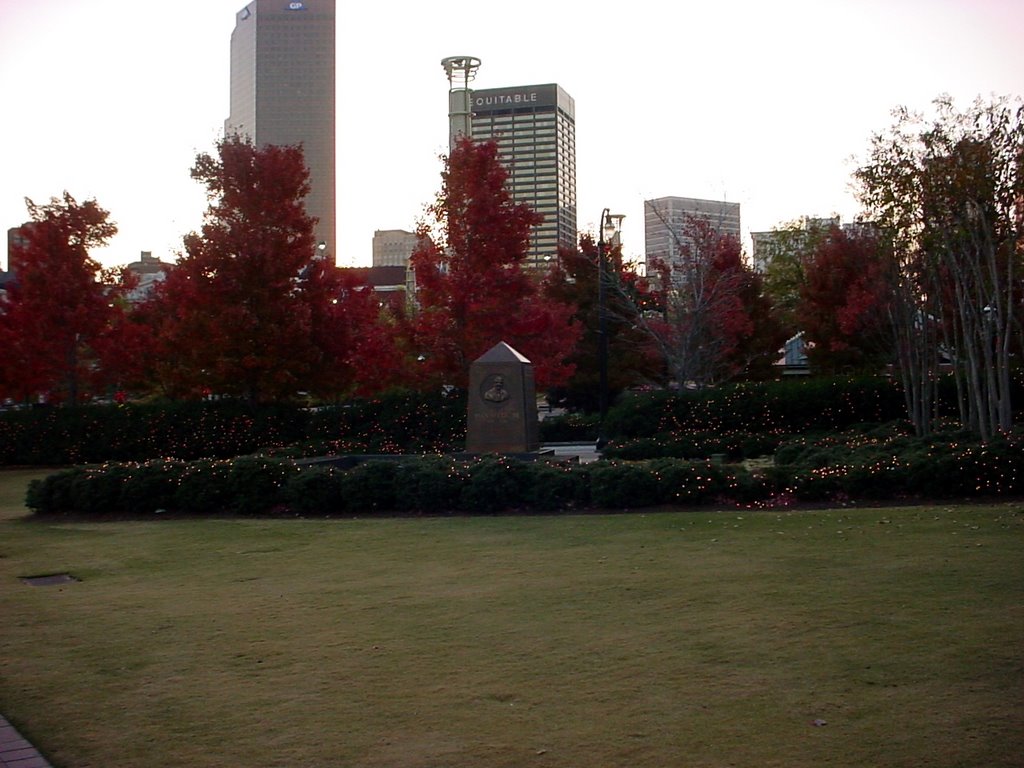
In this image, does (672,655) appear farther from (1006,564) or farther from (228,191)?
(228,191)

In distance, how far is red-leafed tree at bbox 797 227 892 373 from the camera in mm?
28266

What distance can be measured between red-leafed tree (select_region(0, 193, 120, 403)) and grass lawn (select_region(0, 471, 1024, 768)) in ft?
62.1

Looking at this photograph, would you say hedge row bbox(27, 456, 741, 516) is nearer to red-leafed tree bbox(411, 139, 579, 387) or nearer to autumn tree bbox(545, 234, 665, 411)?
red-leafed tree bbox(411, 139, 579, 387)

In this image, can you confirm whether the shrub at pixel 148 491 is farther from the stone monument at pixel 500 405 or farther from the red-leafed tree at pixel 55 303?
the red-leafed tree at pixel 55 303

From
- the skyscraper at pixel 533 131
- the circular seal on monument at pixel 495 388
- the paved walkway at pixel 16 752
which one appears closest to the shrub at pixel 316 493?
the circular seal on monument at pixel 495 388

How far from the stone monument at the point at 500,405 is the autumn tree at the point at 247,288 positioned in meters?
7.32

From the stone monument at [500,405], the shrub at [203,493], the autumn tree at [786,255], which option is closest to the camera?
the shrub at [203,493]

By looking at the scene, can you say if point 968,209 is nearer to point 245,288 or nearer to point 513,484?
point 513,484

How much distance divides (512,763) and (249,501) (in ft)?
38.2

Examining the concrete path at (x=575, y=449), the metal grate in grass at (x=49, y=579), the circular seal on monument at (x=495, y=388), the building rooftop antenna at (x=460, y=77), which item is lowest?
the metal grate in grass at (x=49, y=579)

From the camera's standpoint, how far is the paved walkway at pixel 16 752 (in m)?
5.27

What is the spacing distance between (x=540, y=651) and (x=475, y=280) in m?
21.7

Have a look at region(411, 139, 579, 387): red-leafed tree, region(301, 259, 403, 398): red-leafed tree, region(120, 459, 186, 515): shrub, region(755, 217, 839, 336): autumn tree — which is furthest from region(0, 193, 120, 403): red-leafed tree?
region(755, 217, 839, 336): autumn tree

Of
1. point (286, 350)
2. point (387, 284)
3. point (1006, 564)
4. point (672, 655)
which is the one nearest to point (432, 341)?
point (286, 350)
